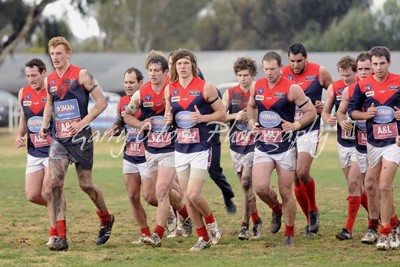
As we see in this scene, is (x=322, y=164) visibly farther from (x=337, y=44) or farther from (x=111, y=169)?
(x=337, y=44)

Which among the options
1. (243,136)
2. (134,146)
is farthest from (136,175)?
(243,136)

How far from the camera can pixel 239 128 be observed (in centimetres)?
1220

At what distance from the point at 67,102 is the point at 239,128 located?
2593 mm

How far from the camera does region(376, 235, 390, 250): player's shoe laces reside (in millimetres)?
10234

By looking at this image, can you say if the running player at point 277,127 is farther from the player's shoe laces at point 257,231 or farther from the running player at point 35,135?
the running player at point 35,135

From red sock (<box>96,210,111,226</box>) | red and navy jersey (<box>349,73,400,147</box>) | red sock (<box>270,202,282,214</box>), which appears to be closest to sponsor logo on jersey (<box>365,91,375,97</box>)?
red and navy jersey (<box>349,73,400,147</box>)

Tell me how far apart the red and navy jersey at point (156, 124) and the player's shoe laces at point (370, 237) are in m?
2.45

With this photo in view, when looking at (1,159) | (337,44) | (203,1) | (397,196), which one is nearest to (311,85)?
(397,196)

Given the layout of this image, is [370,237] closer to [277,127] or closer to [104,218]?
[277,127]

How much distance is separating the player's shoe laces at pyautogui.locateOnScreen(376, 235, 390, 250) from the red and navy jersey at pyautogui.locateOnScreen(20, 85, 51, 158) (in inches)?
155

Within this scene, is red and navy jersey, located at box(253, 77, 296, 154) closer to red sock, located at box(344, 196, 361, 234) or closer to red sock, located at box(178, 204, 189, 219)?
red sock, located at box(344, 196, 361, 234)

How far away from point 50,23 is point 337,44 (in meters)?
32.8

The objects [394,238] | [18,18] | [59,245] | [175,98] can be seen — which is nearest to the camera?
[59,245]

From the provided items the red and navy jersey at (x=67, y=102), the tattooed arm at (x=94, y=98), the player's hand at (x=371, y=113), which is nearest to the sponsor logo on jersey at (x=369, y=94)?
the player's hand at (x=371, y=113)
